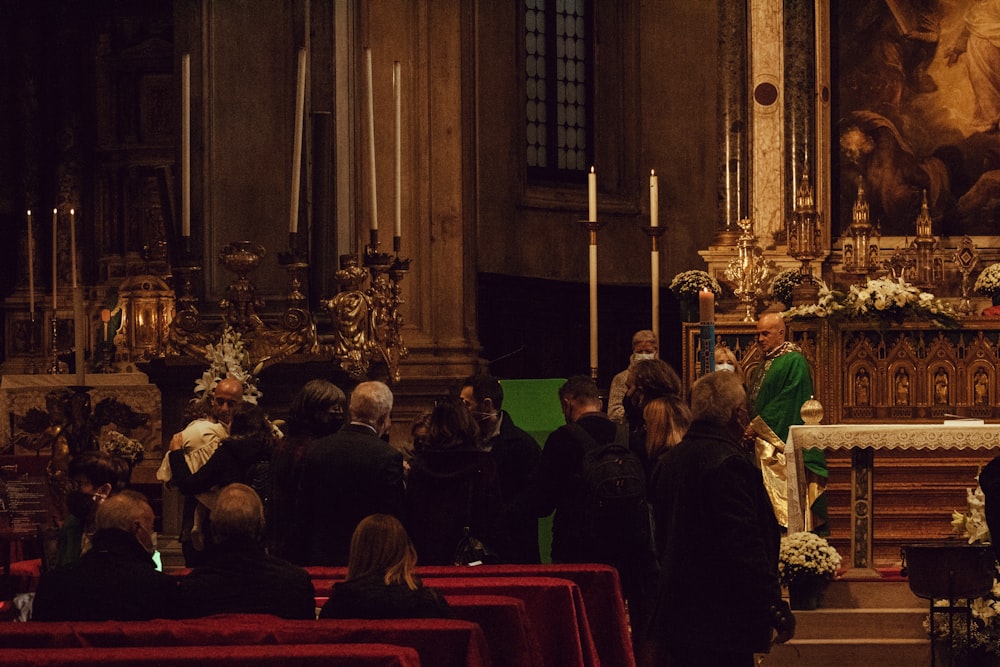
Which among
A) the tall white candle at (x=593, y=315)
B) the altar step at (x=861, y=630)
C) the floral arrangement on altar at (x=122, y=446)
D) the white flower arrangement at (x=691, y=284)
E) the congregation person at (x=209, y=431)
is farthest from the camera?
the white flower arrangement at (x=691, y=284)

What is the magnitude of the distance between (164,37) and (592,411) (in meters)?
12.2

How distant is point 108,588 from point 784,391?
6.27 metres

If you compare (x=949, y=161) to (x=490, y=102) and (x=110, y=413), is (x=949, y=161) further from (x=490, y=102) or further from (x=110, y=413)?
(x=110, y=413)

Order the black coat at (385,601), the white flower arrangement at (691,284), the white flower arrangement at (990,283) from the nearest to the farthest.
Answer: the black coat at (385,601) → the white flower arrangement at (691,284) → the white flower arrangement at (990,283)

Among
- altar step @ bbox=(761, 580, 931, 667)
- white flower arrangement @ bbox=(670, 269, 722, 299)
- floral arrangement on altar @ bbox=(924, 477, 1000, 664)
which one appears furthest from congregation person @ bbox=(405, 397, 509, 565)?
white flower arrangement @ bbox=(670, 269, 722, 299)

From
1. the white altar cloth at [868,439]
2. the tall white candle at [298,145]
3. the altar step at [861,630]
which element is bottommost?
the altar step at [861,630]

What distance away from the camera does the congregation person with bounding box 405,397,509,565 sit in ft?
22.8

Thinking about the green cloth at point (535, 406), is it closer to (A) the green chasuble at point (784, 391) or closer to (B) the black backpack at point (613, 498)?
(A) the green chasuble at point (784, 391)

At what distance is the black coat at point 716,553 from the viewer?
19.0 feet

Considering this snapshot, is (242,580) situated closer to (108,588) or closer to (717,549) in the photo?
(108,588)

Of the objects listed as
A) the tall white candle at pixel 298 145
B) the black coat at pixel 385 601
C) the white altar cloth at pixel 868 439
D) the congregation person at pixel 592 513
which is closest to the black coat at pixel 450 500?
the congregation person at pixel 592 513

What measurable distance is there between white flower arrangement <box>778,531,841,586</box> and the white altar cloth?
0.41 metres

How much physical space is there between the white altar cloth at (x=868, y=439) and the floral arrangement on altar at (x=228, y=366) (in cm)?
323

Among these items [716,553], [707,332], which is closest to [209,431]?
[707,332]
